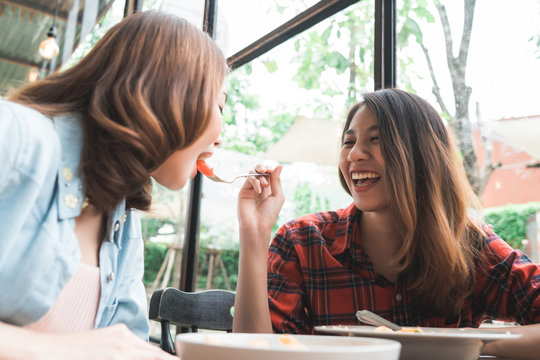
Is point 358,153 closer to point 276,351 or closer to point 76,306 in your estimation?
point 76,306

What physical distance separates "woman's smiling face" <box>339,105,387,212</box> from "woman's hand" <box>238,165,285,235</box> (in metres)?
0.23

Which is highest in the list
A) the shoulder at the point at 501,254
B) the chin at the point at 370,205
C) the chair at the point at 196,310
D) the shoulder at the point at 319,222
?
the chin at the point at 370,205

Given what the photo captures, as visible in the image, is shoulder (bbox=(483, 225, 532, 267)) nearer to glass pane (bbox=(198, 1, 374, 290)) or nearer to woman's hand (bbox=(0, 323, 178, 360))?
woman's hand (bbox=(0, 323, 178, 360))

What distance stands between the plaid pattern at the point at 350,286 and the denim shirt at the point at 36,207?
2.45 ft

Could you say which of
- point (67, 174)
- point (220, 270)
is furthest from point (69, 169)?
point (220, 270)

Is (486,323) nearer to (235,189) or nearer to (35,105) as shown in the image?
A: (35,105)

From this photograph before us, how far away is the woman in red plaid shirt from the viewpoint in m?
1.31

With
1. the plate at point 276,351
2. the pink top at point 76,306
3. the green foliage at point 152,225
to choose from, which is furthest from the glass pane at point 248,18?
the plate at point 276,351

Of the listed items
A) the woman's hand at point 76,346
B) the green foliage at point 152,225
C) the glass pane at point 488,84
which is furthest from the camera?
the green foliage at point 152,225

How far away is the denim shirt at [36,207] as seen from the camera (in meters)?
0.69

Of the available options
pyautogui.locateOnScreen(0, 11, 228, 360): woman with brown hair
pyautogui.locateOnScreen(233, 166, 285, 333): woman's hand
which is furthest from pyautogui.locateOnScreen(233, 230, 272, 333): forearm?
pyautogui.locateOnScreen(0, 11, 228, 360): woman with brown hair

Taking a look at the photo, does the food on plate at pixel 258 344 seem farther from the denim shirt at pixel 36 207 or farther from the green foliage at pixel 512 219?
the green foliage at pixel 512 219

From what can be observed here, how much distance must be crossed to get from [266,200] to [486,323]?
0.87 meters

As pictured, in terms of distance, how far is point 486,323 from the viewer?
1.66m
